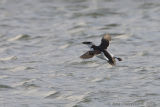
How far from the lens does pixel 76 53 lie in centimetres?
1396

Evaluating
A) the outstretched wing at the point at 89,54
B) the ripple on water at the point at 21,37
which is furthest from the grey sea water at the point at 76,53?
the outstretched wing at the point at 89,54

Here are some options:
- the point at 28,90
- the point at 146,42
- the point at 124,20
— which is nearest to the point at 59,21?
the point at 124,20

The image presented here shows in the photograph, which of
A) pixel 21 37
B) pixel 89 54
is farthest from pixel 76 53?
pixel 89 54

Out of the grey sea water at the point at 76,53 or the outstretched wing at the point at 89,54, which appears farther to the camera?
the grey sea water at the point at 76,53

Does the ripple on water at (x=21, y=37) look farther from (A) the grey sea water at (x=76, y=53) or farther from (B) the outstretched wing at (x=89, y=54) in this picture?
(B) the outstretched wing at (x=89, y=54)

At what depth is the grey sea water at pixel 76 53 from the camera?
420 inches

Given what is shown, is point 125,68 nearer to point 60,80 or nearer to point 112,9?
point 60,80

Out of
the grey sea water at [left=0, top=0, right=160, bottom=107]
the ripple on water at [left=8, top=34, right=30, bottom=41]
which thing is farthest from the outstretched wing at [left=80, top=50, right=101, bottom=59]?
the ripple on water at [left=8, top=34, right=30, bottom=41]

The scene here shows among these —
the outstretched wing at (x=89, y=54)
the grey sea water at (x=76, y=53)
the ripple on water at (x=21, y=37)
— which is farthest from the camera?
the ripple on water at (x=21, y=37)

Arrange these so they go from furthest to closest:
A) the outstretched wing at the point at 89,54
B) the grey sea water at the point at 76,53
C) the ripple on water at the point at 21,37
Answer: the ripple on water at the point at 21,37 → the grey sea water at the point at 76,53 → the outstretched wing at the point at 89,54

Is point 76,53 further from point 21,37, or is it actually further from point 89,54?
point 89,54

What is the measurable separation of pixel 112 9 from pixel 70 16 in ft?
4.58

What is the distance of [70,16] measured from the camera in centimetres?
1769

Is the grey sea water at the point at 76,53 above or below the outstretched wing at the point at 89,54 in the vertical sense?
below
